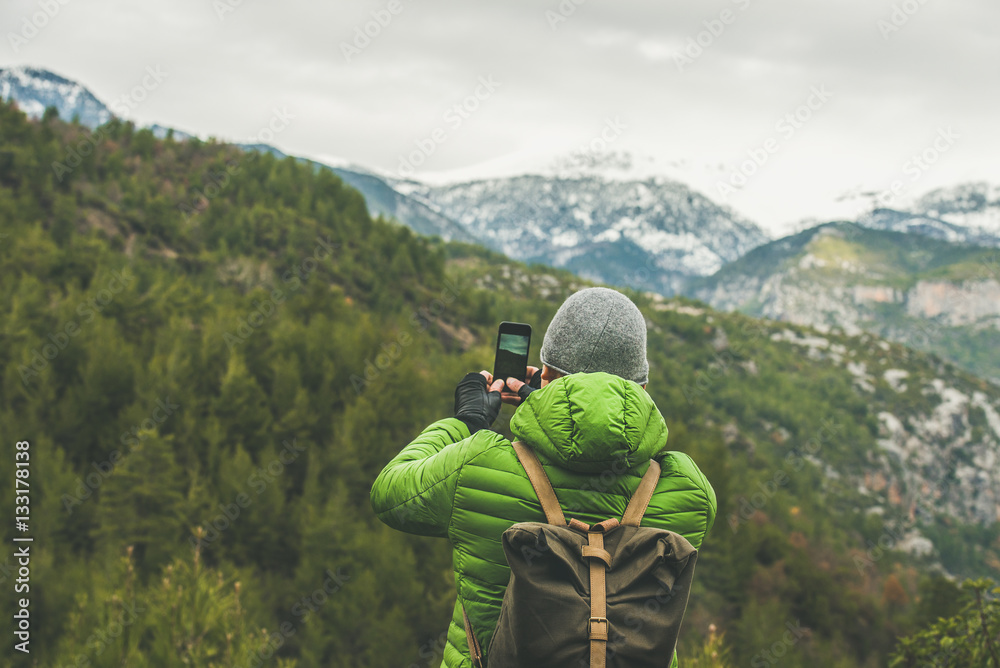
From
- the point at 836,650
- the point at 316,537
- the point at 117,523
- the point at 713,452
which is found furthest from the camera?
the point at 713,452

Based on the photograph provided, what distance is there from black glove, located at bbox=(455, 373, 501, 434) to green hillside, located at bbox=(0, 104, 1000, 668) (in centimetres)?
418

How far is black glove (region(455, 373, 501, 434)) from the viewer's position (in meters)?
2.56

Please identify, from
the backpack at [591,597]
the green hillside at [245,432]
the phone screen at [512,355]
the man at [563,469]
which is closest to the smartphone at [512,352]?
the phone screen at [512,355]

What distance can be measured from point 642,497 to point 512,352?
0.95 m

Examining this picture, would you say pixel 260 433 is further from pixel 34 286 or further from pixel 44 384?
pixel 34 286

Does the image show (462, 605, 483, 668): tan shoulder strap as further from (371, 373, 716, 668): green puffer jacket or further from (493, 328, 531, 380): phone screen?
(493, 328, 531, 380): phone screen

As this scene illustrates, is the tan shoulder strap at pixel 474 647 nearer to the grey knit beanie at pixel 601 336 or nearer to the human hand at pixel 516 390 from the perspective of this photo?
the human hand at pixel 516 390

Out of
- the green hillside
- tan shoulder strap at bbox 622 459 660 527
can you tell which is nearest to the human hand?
tan shoulder strap at bbox 622 459 660 527

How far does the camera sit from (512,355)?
9.08ft

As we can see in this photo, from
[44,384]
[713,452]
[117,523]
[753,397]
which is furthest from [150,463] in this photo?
[753,397]

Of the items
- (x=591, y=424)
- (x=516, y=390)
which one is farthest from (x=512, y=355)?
(x=591, y=424)

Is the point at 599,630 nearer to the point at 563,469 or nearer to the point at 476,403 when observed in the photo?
the point at 563,469

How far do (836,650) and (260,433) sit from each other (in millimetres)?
36529

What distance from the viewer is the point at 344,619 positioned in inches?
787
